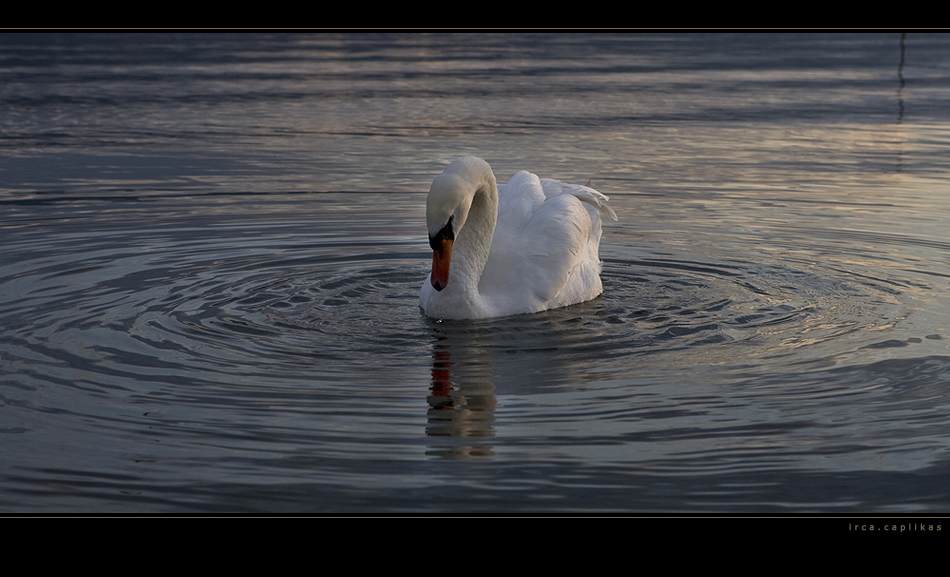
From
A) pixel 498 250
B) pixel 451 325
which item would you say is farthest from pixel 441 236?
pixel 498 250

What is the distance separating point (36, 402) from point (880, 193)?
10033mm

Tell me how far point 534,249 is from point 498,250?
288mm

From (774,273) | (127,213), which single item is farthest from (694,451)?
(127,213)

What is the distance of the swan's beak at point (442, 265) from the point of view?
7.87 m

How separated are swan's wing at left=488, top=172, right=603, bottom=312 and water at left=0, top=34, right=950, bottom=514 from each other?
0.78 ft

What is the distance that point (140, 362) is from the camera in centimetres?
719

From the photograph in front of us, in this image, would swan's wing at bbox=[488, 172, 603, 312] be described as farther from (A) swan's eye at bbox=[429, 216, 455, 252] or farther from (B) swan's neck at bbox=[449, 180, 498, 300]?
(A) swan's eye at bbox=[429, 216, 455, 252]

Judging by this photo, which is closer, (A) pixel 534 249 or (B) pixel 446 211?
(B) pixel 446 211

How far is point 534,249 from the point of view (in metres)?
8.80

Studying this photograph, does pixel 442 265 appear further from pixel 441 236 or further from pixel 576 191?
pixel 576 191

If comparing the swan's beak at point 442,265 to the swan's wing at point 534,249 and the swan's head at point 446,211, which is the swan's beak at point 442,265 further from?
the swan's wing at point 534,249

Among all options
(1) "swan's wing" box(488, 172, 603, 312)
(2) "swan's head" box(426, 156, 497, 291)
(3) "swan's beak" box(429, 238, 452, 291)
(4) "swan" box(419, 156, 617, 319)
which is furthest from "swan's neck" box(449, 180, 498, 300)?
(3) "swan's beak" box(429, 238, 452, 291)

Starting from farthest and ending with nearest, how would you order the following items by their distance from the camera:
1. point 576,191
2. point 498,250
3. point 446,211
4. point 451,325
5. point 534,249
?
point 576,191 → point 498,250 → point 534,249 → point 451,325 → point 446,211

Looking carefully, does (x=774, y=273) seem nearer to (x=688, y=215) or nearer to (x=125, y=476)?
(x=688, y=215)
